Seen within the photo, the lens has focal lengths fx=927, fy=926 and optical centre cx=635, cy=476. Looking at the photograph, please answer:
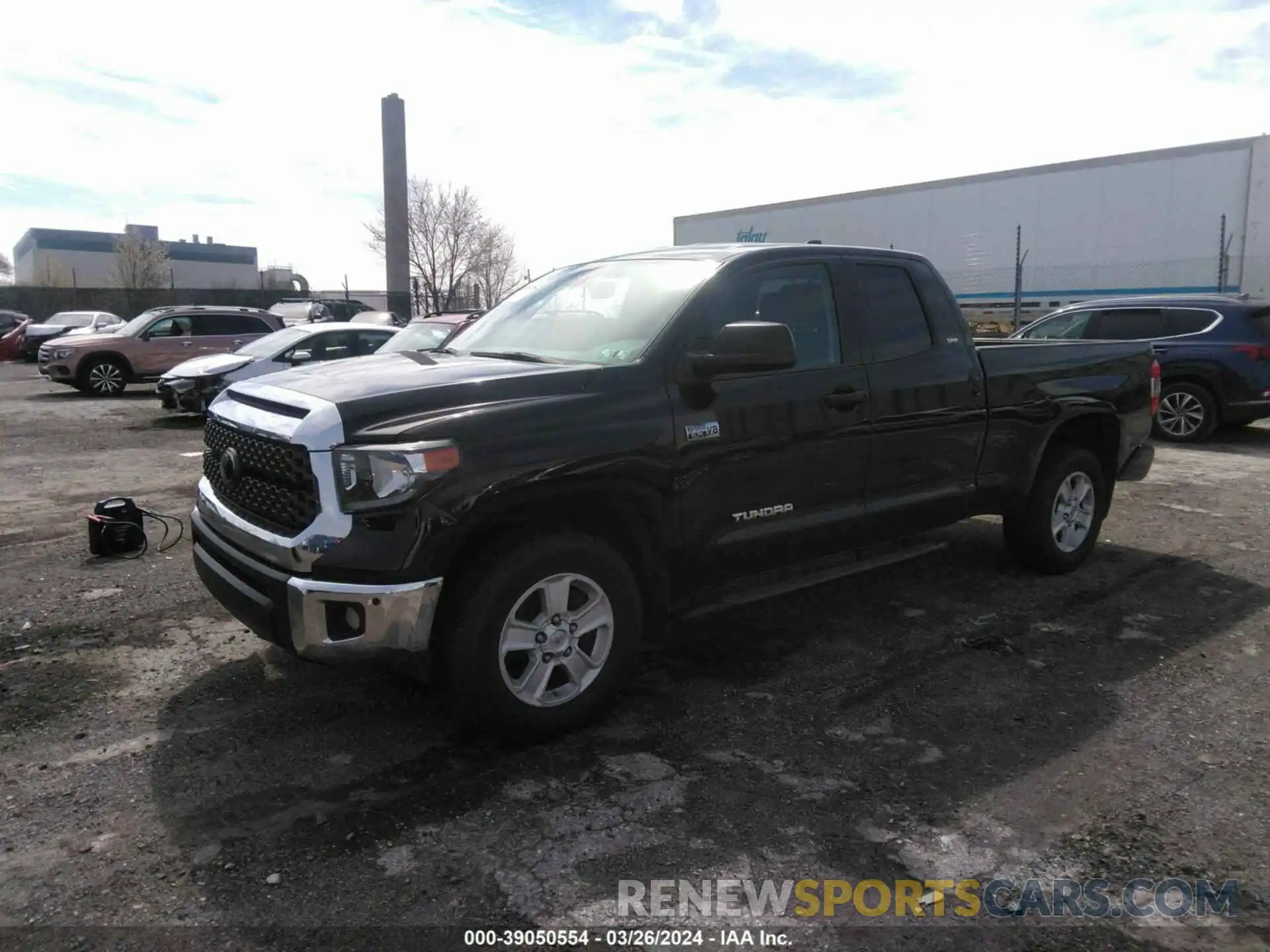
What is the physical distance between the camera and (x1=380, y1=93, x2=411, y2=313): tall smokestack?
45438 millimetres

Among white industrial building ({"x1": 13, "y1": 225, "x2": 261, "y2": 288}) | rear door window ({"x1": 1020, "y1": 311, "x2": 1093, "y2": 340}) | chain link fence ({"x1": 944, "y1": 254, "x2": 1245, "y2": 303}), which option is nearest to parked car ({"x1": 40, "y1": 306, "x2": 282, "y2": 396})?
rear door window ({"x1": 1020, "y1": 311, "x2": 1093, "y2": 340})

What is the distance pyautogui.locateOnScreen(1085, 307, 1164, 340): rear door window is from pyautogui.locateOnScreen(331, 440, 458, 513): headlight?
1086 centimetres

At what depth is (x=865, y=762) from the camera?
11.2 ft

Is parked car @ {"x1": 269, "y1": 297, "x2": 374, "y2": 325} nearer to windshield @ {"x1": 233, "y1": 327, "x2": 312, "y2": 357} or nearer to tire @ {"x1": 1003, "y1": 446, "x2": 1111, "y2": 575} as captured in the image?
windshield @ {"x1": 233, "y1": 327, "x2": 312, "y2": 357}

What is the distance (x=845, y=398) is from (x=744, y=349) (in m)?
0.91

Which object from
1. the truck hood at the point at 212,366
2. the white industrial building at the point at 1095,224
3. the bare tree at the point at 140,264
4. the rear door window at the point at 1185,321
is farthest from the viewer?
the bare tree at the point at 140,264

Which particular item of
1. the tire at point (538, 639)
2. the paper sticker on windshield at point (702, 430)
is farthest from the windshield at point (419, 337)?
the tire at point (538, 639)

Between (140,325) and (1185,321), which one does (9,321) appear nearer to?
(140,325)

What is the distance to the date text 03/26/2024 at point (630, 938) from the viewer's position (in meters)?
2.46

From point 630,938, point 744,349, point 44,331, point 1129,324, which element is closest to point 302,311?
point 44,331

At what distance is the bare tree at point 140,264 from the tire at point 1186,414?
5388 centimetres

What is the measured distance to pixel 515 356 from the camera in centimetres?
413

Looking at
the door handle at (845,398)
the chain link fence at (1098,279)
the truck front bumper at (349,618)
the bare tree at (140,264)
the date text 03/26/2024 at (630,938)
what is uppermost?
the bare tree at (140,264)

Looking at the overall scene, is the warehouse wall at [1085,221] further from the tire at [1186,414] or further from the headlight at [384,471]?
the headlight at [384,471]
